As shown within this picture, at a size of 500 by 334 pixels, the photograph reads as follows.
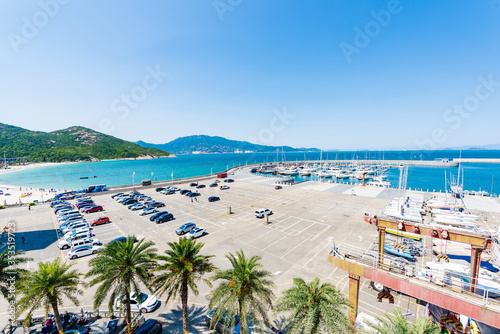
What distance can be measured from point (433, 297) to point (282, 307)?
334 inches

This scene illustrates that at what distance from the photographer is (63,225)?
1347 inches

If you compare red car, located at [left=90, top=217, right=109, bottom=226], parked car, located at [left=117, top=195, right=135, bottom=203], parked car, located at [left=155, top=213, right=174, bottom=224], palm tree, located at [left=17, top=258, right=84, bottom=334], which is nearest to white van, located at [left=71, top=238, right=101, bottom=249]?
parked car, located at [left=155, top=213, right=174, bottom=224]

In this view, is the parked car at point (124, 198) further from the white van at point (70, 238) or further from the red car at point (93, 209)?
the white van at point (70, 238)

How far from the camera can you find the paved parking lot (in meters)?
19.0

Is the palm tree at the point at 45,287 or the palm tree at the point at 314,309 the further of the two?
the palm tree at the point at 45,287

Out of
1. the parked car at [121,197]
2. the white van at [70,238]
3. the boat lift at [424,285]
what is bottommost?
the white van at [70,238]

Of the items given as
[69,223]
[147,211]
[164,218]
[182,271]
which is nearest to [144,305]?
[182,271]

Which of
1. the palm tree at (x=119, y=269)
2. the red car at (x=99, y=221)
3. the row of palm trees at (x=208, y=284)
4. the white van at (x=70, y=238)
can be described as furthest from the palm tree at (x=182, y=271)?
the red car at (x=99, y=221)

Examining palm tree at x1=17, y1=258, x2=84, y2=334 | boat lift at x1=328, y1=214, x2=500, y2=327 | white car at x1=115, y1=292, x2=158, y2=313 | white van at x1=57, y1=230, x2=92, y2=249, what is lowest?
white car at x1=115, y1=292, x2=158, y2=313

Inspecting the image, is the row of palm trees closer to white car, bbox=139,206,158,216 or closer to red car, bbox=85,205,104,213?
white car, bbox=139,206,158,216

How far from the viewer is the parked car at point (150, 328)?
14008 millimetres

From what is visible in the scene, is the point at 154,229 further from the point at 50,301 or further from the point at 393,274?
the point at 393,274

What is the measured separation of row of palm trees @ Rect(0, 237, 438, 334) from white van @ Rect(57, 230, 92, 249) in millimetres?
14560

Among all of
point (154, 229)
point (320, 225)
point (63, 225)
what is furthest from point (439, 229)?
point (63, 225)
